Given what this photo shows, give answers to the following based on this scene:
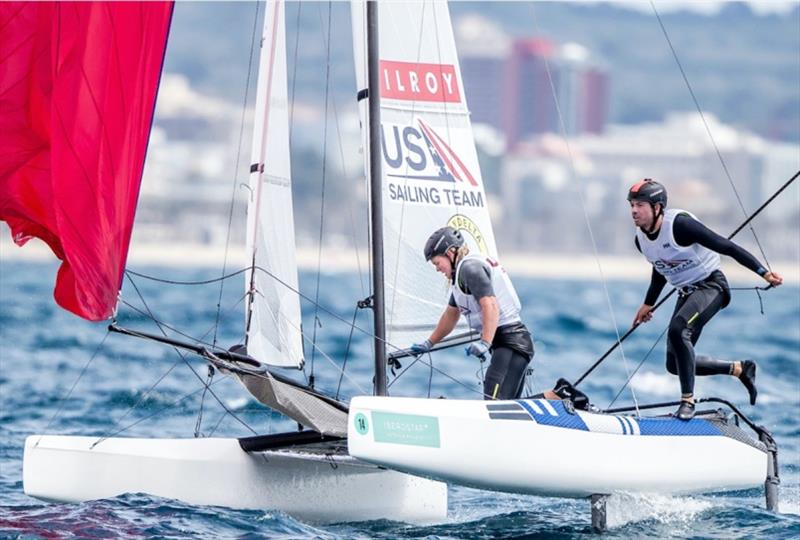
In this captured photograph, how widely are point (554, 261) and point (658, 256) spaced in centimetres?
7454

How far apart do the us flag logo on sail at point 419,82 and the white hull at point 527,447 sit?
6.12 feet

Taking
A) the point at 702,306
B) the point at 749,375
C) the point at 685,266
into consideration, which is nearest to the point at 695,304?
the point at 702,306

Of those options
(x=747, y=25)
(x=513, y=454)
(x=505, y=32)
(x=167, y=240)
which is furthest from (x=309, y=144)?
(x=513, y=454)

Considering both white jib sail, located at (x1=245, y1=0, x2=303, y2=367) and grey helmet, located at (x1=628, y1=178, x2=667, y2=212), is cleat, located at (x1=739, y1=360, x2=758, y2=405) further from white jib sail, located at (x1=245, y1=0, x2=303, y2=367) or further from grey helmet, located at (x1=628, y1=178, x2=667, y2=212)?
white jib sail, located at (x1=245, y1=0, x2=303, y2=367)

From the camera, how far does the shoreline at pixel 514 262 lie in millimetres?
70088

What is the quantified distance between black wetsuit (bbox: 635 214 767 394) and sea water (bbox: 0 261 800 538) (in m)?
0.40

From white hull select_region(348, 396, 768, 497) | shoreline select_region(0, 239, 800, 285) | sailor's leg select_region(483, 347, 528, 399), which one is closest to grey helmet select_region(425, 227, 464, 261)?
sailor's leg select_region(483, 347, 528, 399)

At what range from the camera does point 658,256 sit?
19.9 feet

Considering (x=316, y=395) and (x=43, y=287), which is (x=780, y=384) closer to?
(x=316, y=395)

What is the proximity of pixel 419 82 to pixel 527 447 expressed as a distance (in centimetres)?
213

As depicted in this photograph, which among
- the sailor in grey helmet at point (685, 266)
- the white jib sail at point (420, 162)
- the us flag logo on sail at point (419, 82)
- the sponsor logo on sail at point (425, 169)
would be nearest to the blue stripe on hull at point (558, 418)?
the sailor in grey helmet at point (685, 266)

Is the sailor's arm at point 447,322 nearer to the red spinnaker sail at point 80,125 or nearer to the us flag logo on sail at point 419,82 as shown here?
the us flag logo on sail at point 419,82

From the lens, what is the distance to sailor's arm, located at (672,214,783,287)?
18.9 ft

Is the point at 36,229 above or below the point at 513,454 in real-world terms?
above
